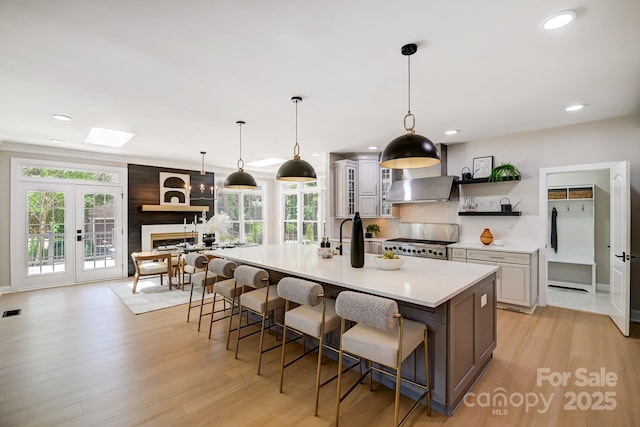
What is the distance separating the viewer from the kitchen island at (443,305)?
197 centimetres

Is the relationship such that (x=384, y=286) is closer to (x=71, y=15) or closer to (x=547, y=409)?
(x=547, y=409)

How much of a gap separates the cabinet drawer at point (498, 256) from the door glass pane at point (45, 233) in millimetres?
7196

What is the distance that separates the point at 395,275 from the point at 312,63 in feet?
6.07

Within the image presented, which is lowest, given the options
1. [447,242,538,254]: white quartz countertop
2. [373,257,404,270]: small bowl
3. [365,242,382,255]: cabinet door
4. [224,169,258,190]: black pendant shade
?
[365,242,382,255]: cabinet door

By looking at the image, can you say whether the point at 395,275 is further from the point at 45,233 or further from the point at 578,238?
the point at 45,233

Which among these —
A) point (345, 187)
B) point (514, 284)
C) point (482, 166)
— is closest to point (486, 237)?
point (514, 284)

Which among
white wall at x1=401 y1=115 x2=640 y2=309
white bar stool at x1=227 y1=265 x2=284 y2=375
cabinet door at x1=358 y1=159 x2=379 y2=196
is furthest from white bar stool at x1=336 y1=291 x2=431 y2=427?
cabinet door at x1=358 y1=159 x2=379 y2=196

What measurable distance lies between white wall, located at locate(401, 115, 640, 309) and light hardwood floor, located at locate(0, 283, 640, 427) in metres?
1.35

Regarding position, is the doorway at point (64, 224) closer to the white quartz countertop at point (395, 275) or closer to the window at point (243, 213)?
the window at point (243, 213)

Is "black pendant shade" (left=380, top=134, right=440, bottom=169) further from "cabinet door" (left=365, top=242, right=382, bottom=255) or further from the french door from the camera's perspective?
the french door

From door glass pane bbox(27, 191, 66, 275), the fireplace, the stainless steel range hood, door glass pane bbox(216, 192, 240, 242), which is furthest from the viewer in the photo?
door glass pane bbox(216, 192, 240, 242)

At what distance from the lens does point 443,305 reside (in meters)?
1.97

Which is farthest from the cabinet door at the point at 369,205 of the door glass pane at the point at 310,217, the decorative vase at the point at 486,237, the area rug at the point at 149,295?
the area rug at the point at 149,295

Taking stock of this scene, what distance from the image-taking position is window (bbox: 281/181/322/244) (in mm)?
7914
